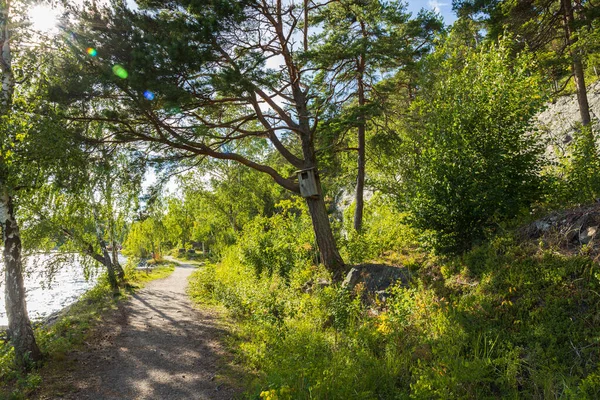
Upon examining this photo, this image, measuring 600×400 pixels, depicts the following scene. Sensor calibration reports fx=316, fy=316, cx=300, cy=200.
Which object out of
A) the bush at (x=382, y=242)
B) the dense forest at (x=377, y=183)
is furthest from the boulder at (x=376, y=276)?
the bush at (x=382, y=242)

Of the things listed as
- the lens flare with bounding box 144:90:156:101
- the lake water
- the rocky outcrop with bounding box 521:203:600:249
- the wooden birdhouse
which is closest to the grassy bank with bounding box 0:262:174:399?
the lake water

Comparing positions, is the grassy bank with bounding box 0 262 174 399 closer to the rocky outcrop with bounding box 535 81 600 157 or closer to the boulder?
the boulder

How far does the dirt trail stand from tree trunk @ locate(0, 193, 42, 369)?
908 millimetres

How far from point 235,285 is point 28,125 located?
746 centimetres

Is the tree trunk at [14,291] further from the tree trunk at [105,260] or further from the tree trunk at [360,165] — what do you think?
the tree trunk at [360,165]

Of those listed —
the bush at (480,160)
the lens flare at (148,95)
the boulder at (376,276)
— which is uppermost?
the lens flare at (148,95)

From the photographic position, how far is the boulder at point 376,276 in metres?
6.75

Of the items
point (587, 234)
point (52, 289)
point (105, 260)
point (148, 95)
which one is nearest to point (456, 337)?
point (587, 234)

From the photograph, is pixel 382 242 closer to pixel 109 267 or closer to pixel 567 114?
pixel 567 114

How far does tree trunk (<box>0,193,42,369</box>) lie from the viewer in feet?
18.8

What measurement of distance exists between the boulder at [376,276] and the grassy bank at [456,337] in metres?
0.29

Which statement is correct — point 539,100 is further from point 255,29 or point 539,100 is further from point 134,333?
point 134,333

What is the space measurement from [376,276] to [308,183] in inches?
118

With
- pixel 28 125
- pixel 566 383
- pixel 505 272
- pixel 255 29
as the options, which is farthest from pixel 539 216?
pixel 28 125
